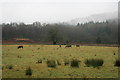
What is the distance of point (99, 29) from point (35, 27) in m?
42.8

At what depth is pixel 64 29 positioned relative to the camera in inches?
4067

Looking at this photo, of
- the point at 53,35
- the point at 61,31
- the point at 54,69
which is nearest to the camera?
the point at 54,69

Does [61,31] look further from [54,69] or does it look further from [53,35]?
[54,69]

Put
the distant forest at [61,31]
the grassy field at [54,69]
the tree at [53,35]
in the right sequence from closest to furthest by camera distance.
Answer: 1. the grassy field at [54,69]
2. the tree at [53,35]
3. the distant forest at [61,31]

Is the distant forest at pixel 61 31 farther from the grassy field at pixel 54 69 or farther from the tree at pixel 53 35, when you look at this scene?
the grassy field at pixel 54 69

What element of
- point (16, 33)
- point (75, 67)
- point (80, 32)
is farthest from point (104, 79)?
point (80, 32)

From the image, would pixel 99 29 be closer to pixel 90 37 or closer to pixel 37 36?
pixel 90 37

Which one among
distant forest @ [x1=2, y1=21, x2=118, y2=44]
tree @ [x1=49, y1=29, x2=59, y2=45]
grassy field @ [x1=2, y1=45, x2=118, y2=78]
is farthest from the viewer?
distant forest @ [x1=2, y1=21, x2=118, y2=44]

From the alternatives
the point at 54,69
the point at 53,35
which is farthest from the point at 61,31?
the point at 54,69

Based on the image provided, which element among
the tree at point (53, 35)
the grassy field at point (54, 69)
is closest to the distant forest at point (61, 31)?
the tree at point (53, 35)

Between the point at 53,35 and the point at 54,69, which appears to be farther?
the point at 53,35

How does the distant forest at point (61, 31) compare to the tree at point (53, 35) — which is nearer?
the tree at point (53, 35)

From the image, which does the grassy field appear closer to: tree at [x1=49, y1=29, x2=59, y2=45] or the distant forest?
tree at [x1=49, y1=29, x2=59, y2=45]

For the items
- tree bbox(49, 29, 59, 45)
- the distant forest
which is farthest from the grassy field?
the distant forest
